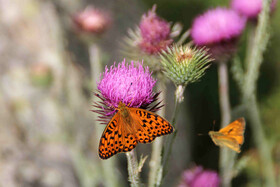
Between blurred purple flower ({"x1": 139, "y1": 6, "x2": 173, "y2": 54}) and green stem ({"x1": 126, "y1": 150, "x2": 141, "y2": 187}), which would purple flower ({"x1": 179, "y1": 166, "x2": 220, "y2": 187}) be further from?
green stem ({"x1": 126, "y1": 150, "x2": 141, "y2": 187})

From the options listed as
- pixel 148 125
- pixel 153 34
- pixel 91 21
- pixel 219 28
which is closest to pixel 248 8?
pixel 219 28

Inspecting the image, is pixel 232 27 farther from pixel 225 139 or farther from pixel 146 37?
pixel 225 139

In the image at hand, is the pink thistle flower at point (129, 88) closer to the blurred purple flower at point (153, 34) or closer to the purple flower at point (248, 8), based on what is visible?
the blurred purple flower at point (153, 34)

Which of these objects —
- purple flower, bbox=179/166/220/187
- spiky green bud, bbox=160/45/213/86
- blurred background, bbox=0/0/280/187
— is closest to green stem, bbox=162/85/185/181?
spiky green bud, bbox=160/45/213/86

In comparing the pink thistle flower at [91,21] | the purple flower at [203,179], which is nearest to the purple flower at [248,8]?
the pink thistle flower at [91,21]

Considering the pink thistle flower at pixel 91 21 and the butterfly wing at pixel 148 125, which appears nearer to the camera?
the butterfly wing at pixel 148 125

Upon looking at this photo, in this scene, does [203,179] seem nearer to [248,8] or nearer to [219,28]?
[219,28]
